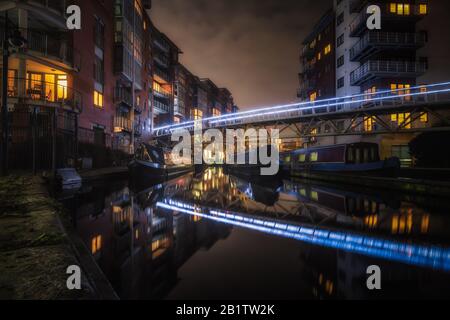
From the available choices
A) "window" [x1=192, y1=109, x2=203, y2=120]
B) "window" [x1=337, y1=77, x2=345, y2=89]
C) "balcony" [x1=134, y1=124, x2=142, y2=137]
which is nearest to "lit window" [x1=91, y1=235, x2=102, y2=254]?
"balcony" [x1=134, y1=124, x2=142, y2=137]

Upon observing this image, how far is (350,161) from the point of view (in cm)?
2139

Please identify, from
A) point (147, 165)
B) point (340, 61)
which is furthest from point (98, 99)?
point (340, 61)

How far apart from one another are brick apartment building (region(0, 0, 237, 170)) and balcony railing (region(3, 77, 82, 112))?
6 centimetres

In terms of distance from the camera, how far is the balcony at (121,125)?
32500mm

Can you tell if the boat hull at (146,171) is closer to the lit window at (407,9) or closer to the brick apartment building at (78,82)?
the brick apartment building at (78,82)

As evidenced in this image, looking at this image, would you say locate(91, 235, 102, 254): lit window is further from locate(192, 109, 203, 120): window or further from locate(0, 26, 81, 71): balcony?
locate(192, 109, 203, 120): window

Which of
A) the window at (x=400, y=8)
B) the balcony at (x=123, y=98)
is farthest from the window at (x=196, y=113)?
the window at (x=400, y=8)

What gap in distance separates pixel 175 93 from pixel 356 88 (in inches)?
1575

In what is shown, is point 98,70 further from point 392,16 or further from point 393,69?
point 392,16

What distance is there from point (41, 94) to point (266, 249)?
71.0ft

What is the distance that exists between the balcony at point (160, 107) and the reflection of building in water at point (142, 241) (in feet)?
146

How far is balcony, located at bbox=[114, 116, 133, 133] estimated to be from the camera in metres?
32.5

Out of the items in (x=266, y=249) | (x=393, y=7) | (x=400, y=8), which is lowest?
(x=266, y=249)

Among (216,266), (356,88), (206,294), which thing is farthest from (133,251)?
(356,88)
